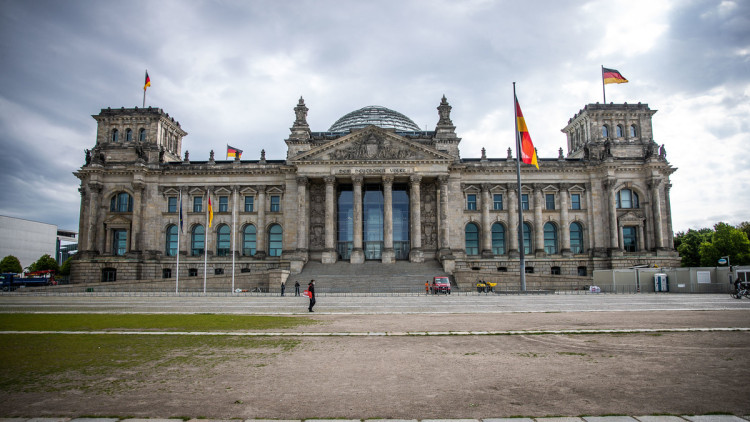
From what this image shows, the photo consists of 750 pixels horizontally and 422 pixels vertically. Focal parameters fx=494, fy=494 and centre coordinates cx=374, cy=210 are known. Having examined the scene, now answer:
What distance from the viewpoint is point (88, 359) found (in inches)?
431

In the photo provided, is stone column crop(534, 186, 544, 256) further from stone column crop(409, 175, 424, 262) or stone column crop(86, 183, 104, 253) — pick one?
stone column crop(86, 183, 104, 253)

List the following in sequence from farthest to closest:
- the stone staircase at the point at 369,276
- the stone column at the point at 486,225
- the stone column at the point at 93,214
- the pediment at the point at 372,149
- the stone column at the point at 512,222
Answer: the stone column at the point at 512,222, the stone column at the point at 486,225, the stone column at the point at 93,214, the pediment at the point at 372,149, the stone staircase at the point at 369,276

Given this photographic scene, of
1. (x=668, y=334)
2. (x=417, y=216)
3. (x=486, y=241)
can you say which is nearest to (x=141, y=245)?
(x=417, y=216)

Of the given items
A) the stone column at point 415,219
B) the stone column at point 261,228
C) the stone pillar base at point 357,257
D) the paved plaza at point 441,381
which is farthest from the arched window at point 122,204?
the paved plaza at point 441,381

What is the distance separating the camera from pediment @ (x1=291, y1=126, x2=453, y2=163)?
209 ft

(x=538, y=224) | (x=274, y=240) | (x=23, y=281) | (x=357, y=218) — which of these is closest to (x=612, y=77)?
(x=538, y=224)

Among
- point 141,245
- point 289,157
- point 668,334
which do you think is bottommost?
point 668,334

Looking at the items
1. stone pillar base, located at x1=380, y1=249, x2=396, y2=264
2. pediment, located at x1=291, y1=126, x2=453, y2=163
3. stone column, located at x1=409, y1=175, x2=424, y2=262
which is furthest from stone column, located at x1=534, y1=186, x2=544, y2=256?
stone pillar base, located at x1=380, y1=249, x2=396, y2=264

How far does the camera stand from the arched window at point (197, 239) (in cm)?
6872

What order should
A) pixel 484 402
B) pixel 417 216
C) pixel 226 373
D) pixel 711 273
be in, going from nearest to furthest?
pixel 484 402, pixel 226 373, pixel 711 273, pixel 417 216

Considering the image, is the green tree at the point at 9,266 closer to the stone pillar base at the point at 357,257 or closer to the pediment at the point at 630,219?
the stone pillar base at the point at 357,257

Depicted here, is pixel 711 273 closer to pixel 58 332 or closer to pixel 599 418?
pixel 599 418

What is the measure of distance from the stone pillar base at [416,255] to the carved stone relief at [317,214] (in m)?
12.4

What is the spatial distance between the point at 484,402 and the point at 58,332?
14016mm
